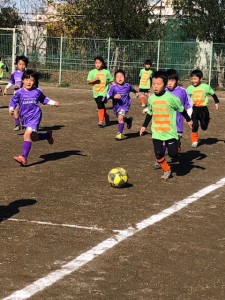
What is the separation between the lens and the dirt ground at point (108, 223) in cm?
504

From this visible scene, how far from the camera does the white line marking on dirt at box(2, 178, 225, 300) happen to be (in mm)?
4797

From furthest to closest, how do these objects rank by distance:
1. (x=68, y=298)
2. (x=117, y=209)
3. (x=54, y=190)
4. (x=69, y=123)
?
(x=69, y=123) → (x=54, y=190) → (x=117, y=209) → (x=68, y=298)

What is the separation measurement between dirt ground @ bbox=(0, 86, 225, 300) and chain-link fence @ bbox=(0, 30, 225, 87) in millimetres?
19696

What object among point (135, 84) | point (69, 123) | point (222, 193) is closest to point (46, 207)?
point (222, 193)

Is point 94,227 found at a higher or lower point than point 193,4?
lower

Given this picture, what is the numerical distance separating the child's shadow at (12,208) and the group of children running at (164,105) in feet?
8.23

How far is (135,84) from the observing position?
108ft

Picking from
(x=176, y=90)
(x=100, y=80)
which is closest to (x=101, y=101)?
(x=100, y=80)

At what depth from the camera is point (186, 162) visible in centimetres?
1131

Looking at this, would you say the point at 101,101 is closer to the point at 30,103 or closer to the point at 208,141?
the point at 208,141

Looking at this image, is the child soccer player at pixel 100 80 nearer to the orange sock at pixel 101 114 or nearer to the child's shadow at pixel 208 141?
the orange sock at pixel 101 114

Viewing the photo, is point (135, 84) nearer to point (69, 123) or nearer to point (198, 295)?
point (69, 123)

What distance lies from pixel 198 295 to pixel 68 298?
1.00 m

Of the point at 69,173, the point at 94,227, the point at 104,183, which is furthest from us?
the point at 69,173
